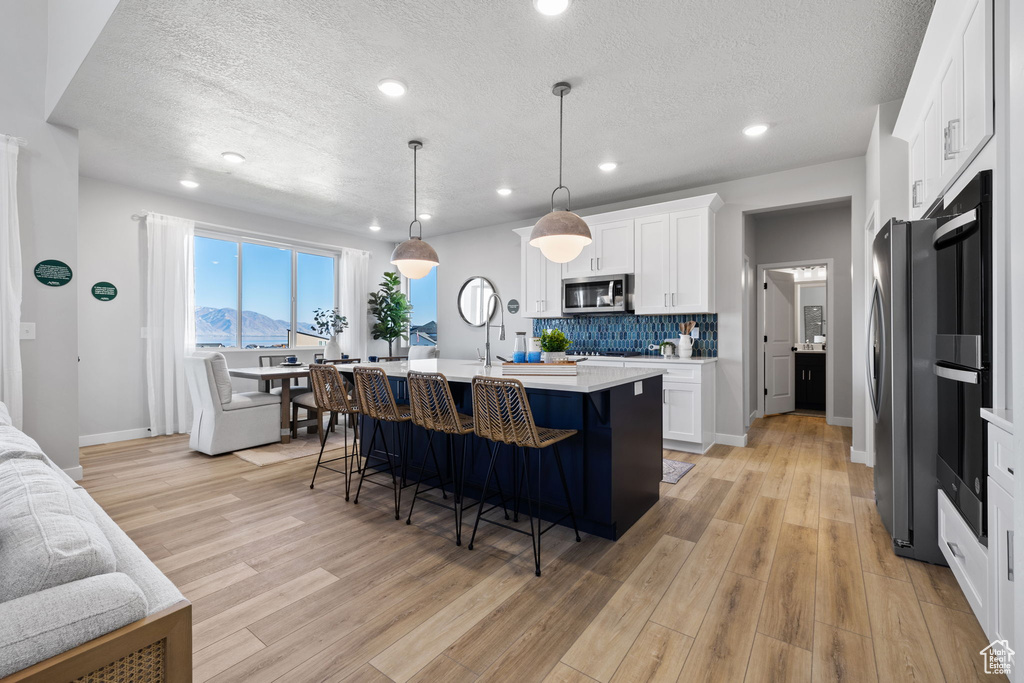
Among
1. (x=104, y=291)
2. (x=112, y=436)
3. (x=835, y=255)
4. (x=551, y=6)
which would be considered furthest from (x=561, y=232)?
(x=112, y=436)

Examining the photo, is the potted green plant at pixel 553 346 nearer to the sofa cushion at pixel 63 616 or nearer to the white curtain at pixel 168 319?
the sofa cushion at pixel 63 616

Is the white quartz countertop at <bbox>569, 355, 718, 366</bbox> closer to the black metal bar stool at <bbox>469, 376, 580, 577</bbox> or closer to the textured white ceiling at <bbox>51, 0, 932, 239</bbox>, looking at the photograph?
the textured white ceiling at <bbox>51, 0, 932, 239</bbox>

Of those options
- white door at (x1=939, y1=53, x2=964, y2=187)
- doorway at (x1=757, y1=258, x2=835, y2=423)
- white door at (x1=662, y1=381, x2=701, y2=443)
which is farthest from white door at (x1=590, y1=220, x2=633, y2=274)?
white door at (x1=939, y1=53, x2=964, y2=187)

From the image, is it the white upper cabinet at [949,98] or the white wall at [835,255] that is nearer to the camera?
the white upper cabinet at [949,98]

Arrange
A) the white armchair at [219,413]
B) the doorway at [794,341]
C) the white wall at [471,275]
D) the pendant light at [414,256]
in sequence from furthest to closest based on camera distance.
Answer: the white wall at [471,275], the doorway at [794,341], the white armchair at [219,413], the pendant light at [414,256]

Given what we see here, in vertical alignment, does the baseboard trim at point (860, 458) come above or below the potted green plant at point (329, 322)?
below

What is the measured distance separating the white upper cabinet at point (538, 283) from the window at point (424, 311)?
221 cm

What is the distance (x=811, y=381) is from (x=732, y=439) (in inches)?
120

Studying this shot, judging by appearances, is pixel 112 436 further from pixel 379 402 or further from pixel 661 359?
pixel 661 359

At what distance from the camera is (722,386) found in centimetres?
482

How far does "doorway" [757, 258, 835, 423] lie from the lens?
247 inches

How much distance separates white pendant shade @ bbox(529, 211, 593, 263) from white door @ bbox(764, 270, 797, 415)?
4489 millimetres

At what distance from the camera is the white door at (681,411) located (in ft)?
14.5

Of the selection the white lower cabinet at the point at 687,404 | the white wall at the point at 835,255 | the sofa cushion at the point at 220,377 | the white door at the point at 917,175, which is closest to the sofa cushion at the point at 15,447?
the sofa cushion at the point at 220,377
